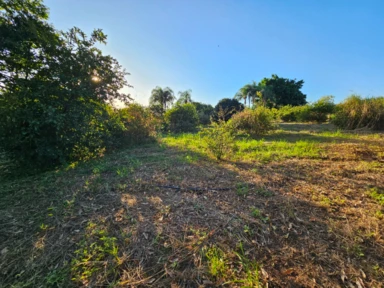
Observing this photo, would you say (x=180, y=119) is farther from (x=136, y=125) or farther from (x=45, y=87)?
(x=45, y=87)

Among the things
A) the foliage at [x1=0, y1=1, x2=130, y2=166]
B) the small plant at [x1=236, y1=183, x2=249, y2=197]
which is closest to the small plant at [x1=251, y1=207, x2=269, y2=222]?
the small plant at [x1=236, y1=183, x2=249, y2=197]

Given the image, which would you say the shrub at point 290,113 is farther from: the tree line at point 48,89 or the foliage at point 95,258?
the foliage at point 95,258

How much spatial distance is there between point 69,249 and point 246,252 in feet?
4.89

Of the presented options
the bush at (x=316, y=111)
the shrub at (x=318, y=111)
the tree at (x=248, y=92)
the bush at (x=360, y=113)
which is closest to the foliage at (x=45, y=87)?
the bush at (x=316, y=111)

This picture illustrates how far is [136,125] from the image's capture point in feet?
22.1

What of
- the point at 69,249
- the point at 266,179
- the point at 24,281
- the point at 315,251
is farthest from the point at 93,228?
the point at 266,179

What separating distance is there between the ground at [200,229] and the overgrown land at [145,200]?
0.01m

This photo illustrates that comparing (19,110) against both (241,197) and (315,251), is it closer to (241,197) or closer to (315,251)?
(241,197)

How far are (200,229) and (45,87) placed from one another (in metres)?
3.93

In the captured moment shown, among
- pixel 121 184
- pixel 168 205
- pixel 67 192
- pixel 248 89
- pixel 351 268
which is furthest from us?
pixel 248 89

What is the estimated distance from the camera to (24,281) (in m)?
1.26

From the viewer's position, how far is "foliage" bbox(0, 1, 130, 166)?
11.0ft

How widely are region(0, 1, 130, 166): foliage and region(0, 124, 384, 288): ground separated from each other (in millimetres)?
937

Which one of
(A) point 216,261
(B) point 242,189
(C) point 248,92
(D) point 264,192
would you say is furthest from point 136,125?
(C) point 248,92
